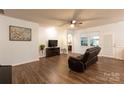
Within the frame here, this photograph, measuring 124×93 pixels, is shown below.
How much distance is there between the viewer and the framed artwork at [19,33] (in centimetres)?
544

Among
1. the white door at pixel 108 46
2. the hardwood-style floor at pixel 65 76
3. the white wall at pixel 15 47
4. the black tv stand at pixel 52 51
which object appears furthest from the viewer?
the black tv stand at pixel 52 51

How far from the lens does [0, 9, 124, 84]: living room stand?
3975 mm

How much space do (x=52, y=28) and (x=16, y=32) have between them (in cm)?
385

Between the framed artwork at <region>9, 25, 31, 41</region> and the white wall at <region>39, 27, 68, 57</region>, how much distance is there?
6.83 feet

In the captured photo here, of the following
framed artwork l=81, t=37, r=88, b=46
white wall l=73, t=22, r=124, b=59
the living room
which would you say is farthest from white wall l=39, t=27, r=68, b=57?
white wall l=73, t=22, r=124, b=59

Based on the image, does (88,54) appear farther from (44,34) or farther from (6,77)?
(44,34)

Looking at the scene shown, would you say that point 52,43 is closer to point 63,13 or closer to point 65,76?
point 63,13

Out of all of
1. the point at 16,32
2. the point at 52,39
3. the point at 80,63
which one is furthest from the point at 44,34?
the point at 80,63

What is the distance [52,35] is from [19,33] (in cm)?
367

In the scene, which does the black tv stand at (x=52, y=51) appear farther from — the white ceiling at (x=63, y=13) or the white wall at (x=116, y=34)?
the white ceiling at (x=63, y=13)

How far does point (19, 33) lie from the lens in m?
5.84

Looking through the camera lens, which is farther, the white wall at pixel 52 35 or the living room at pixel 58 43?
the white wall at pixel 52 35

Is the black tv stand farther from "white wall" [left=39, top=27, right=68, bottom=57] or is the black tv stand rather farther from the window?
the window

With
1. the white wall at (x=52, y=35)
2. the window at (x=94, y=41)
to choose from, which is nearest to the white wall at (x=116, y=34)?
the window at (x=94, y=41)
